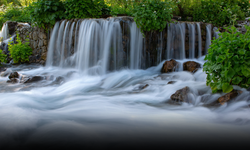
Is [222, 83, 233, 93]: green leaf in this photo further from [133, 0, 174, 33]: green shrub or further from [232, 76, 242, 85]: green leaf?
[133, 0, 174, 33]: green shrub

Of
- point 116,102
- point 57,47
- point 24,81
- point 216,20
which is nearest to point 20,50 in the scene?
point 57,47

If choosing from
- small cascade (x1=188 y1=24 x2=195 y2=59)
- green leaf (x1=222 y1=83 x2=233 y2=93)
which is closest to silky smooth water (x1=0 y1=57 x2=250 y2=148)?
green leaf (x1=222 y1=83 x2=233 y2=93)

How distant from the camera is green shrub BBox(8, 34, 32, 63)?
27.8 ft

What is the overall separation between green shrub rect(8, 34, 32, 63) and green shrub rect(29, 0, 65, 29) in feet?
4.32

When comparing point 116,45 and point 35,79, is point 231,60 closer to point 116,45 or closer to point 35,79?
point 116,45

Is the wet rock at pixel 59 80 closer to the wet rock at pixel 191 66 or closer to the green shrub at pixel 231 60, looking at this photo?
the wet rock at pixel 191 66

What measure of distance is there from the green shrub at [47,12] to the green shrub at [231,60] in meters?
6.87

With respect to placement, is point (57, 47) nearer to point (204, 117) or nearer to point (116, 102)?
point (116, 102)

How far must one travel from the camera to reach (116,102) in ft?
12.5

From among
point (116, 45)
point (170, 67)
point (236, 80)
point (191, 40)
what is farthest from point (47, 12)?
point (236, 80)

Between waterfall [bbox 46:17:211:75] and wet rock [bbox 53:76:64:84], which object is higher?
waterfall [bbox 46:17:211:75]

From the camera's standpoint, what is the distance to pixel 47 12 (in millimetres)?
8031

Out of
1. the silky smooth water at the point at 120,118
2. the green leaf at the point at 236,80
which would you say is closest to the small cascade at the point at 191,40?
the silky smooth water at the point at 120,118

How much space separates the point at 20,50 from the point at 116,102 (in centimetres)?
682
